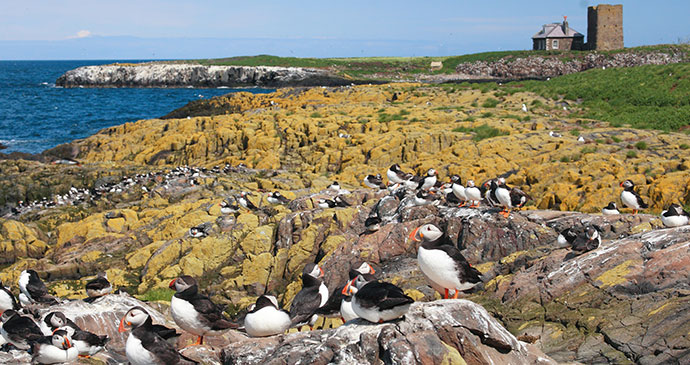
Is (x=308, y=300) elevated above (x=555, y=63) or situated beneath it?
situated beneath

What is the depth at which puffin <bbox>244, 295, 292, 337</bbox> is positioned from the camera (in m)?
9.49

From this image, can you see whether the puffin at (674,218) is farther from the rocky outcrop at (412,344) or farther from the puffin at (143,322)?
the puffin at (143,322)

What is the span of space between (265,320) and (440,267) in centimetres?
327

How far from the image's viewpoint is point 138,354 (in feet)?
27.0

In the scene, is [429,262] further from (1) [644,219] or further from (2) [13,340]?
(1) [644,219]

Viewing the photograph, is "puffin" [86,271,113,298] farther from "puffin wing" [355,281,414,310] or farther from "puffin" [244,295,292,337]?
"puffin wing" [355,281,414,310]

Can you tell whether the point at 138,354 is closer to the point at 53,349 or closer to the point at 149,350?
the point at 149,350

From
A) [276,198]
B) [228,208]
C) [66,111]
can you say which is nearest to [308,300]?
[228,208]

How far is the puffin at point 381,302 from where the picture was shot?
7.90 meters

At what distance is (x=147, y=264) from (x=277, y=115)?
29334 millimetres

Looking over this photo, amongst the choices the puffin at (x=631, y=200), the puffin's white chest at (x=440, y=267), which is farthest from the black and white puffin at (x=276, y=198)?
the puffin's white chest at (x=440, y=267)

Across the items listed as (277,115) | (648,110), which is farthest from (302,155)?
(648,110)

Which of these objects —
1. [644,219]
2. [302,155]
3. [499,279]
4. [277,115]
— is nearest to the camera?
[499,279]

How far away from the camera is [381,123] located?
42.2 metres
